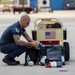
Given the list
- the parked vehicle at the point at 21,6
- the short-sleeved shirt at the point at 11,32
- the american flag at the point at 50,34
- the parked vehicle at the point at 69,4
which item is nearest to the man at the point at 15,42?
the short-sleeved shirt at the point at 11,32

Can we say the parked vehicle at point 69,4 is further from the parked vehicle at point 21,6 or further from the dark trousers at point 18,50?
the dark trousers at point 18,50

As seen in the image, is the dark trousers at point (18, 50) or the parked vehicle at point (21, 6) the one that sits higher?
the dark trousers at point (18, 50)

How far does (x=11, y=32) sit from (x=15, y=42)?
0.29 metres

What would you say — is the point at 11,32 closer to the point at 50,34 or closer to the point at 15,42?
the point at 15,42

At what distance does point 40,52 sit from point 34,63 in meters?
0.36

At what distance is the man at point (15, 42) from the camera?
11.3m

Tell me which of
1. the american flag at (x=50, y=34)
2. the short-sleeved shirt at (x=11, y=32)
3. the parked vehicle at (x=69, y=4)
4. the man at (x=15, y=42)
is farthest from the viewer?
the parked vehicle at (x=69, y=4)

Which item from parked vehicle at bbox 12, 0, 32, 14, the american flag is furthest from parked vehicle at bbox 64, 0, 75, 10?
the american flag

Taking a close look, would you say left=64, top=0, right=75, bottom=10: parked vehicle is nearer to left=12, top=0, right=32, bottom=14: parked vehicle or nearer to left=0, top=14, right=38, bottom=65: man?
left=12, top=0, right=32, bottom=14: parked vehicle

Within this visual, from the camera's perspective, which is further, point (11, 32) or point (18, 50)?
point (11, 32)

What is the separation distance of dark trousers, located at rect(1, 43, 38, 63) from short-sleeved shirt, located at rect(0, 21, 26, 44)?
167mm

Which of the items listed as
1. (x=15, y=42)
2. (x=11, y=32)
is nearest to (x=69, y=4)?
(x=11, y=32)

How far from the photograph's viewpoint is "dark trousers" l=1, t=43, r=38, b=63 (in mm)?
11375

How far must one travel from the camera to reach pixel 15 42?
1141 centimetres
